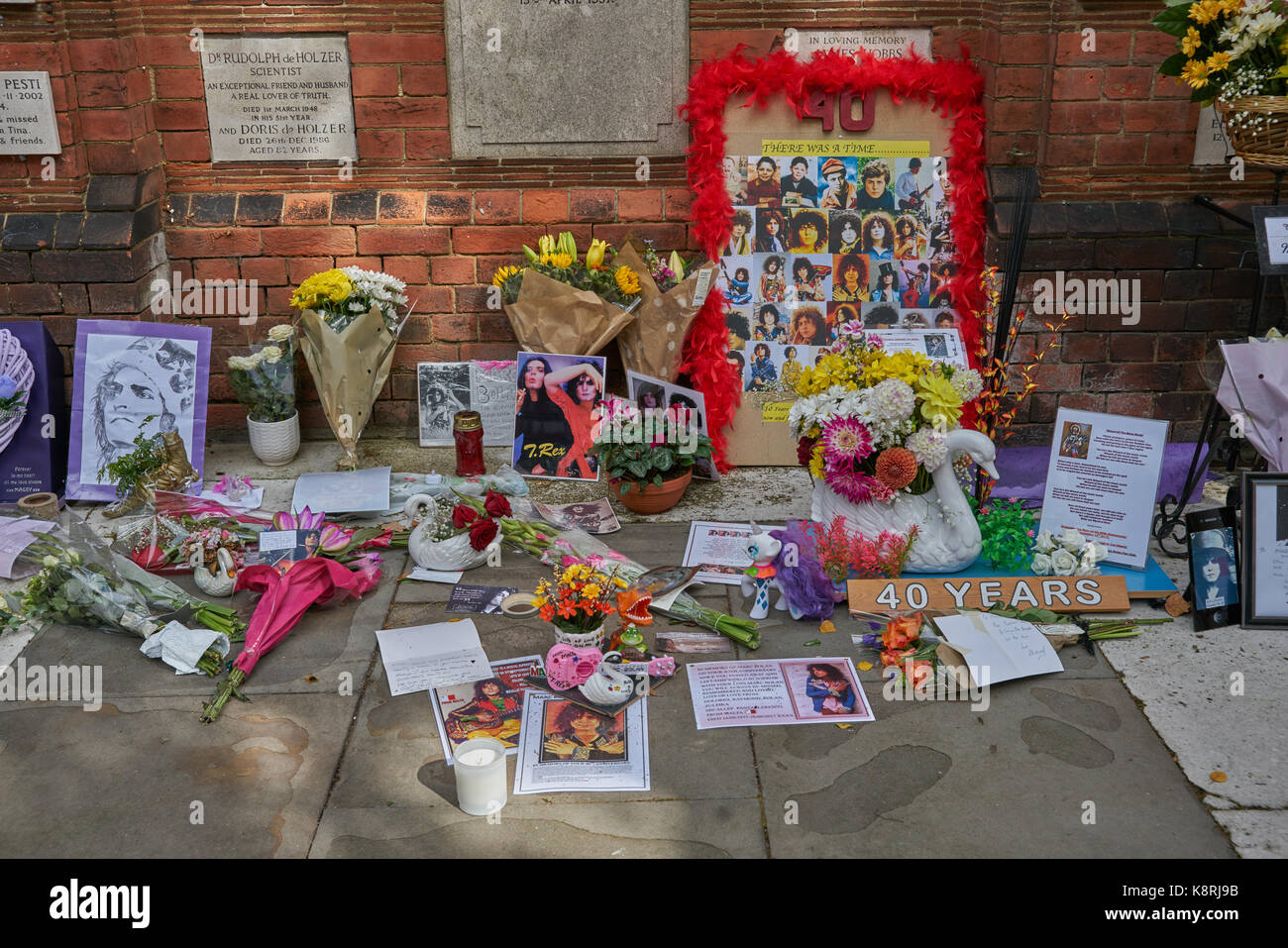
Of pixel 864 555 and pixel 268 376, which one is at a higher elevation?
pixel 268 376

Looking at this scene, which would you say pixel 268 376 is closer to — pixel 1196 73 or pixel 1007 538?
pixel 1007 538

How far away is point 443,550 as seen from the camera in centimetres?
505

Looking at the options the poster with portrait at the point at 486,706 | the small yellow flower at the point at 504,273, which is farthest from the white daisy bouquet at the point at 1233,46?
the poster with portrait at the point at 486,706

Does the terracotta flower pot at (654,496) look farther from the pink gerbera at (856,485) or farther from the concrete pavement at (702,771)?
the concrete pavement at (702,771)

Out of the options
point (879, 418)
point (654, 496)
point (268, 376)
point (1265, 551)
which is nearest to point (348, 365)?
point (268, 376)

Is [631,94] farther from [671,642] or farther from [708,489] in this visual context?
[671,642]

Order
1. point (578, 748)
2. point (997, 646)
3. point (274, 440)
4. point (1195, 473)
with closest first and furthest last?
point (578, 748), point (997, 646), point (1195, 473), point (274, 440)

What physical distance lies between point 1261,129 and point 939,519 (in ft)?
7.04

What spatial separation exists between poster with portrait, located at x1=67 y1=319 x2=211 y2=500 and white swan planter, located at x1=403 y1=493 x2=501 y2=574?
1514 mm

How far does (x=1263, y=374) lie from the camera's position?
4793 millimetres

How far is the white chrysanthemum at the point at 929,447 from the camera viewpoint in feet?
15.2

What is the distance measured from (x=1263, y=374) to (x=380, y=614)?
12.4 ft

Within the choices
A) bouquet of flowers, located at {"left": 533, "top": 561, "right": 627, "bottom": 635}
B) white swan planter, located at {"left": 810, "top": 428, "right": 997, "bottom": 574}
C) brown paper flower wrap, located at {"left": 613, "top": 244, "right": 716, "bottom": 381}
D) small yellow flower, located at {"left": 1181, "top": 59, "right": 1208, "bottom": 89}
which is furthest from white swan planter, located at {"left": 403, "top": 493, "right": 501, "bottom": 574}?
small yellow flower, located at {"left": 1181, "top": 59, "right": 1208, "bottom": 89}

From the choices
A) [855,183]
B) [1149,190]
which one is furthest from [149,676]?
[1149,190]
